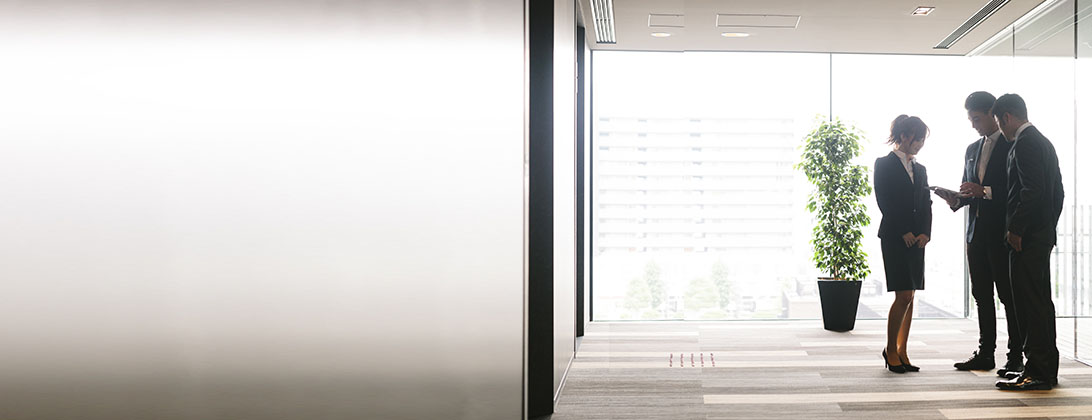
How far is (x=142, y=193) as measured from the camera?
0.34 meters

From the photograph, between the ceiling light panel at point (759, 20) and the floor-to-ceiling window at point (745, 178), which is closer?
the ceiling light panel at point (759, 20)

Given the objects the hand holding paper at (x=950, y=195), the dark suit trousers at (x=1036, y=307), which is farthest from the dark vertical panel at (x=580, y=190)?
the dark suit trousers at (x=1036, y=307)

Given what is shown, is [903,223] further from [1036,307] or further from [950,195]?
[1036,307]

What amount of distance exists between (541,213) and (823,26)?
373cm

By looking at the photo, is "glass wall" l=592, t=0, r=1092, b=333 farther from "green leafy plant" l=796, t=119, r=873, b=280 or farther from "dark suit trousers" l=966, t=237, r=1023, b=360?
"dark suit trousers" l=966, t=237, r=1023, b=360

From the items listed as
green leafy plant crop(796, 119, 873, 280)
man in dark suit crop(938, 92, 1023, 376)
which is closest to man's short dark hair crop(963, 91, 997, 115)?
man in dark suit crop(938, 92, 1023, 376)

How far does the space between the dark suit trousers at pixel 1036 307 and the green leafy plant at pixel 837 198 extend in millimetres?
2355

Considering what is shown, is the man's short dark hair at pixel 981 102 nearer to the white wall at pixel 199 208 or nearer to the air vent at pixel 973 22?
the air vent at pixel 973 22

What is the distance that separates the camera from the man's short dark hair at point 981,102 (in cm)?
382

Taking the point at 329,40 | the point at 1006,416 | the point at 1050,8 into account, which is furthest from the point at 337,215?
the point at 1050,8

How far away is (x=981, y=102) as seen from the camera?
→ 12.6ft

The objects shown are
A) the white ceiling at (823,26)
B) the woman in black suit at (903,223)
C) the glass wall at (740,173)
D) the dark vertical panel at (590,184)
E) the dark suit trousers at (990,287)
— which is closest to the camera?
the dark suit trousers at (990,287)

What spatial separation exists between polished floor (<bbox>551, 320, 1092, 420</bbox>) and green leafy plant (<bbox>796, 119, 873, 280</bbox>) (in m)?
0.63

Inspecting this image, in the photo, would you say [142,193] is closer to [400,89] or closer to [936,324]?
[400,89]
